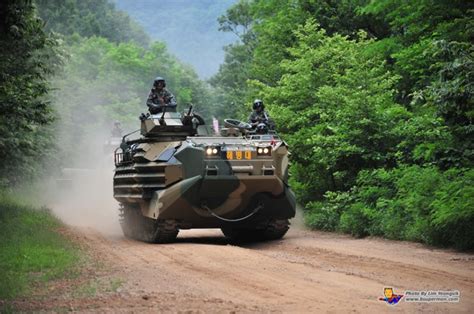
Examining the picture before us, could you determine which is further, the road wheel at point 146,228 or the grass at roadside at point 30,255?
the road wheel at point 146,228

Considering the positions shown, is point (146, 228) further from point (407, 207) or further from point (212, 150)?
point (407, 207)

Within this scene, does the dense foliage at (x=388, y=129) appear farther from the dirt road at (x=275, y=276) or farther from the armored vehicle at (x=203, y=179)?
the armored vehicle at (x=203, y=179)

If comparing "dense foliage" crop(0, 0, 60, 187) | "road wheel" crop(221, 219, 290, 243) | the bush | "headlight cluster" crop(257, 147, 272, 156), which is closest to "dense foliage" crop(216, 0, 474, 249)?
the bush

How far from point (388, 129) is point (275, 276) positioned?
9.45m

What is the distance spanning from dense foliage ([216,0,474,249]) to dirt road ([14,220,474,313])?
1.01 metres

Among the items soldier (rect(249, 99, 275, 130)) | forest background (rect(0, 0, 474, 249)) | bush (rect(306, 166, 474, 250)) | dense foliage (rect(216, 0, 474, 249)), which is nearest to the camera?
bush (rect(306, 166, 474, 250))

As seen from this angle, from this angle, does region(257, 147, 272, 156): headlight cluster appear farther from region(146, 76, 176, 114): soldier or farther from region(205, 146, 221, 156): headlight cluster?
region(146, 76, 176, 114): soldier

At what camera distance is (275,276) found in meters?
11.2

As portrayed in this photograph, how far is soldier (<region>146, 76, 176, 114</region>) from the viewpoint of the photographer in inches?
712

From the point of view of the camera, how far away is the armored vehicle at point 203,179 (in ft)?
52.1

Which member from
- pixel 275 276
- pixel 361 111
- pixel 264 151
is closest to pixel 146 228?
pixel 264 151

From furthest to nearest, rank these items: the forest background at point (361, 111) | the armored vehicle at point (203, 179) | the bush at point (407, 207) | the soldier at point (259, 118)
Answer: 1. the soldier at point (259, 118)
2. the armored vehicle at point (203, 179)
3. the forest background at point (361, 111)
4. the bush at point (407, 207)

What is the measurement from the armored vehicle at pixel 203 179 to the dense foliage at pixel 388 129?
259cm

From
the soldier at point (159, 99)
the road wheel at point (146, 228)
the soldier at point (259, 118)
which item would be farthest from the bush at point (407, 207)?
the soldier at point (159, 99)
